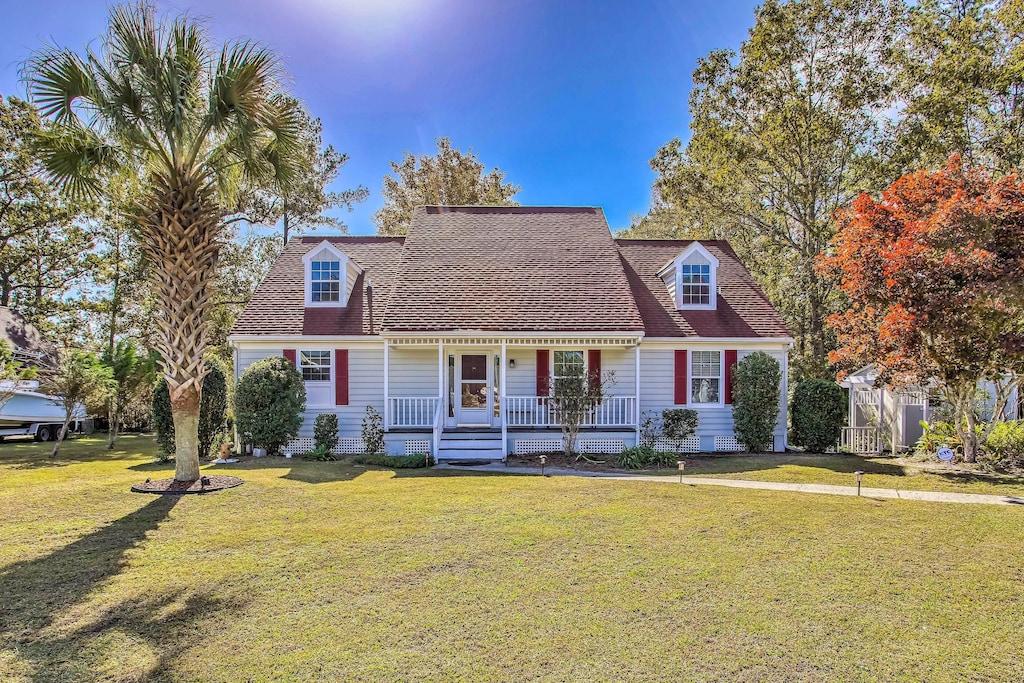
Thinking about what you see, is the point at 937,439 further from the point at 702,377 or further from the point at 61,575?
the point at 61,575

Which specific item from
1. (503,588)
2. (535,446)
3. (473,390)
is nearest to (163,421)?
(473,390)

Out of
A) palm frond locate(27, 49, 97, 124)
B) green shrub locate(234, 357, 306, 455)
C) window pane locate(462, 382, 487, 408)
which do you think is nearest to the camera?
palm frond locate(27, 49, 97, 124)

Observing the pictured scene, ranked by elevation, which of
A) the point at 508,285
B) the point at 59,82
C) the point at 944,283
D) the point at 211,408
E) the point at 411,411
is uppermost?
the point at 59,82

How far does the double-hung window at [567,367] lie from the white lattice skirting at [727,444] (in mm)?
4399

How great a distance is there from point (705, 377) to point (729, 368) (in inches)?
28.5

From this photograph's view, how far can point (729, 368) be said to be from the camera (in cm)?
1642

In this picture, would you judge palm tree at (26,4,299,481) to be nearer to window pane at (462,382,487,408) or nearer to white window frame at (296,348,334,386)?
white window frame at (296,348,334,386)

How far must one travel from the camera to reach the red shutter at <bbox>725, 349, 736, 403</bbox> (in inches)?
643

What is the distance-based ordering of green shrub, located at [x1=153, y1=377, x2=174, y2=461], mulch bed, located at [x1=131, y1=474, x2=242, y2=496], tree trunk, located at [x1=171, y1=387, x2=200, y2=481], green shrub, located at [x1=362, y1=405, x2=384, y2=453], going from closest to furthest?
1. mulch bed, located at [x1=131, y1=474, x2=242, y2=496]
2. tree trunk, located at [x1=171, y1=387, x2=200, y2=481]
3. green shrub, located at [x1=153, y1=377, x2=174, y2=461]
4. green shrub, located at [x1=362, y1=405, x2=384, y2=453]

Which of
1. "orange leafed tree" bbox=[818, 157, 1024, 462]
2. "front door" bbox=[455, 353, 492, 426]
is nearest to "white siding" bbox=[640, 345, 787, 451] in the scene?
"orange leafed tree" bbox=[818, 157, 1024, 462]

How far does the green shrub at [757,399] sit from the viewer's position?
15.6m

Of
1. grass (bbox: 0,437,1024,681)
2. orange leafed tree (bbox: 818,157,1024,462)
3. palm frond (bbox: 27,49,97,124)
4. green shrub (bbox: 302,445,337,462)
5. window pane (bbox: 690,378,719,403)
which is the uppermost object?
palm frond (bbox: 27,49,97,124)

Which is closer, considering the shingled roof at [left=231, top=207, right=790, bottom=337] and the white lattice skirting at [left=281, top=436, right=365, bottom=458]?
the white lattice skirting at [left=281, top=436, right=365, bottom=458]

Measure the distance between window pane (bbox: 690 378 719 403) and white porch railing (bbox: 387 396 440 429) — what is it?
7.38 meters
